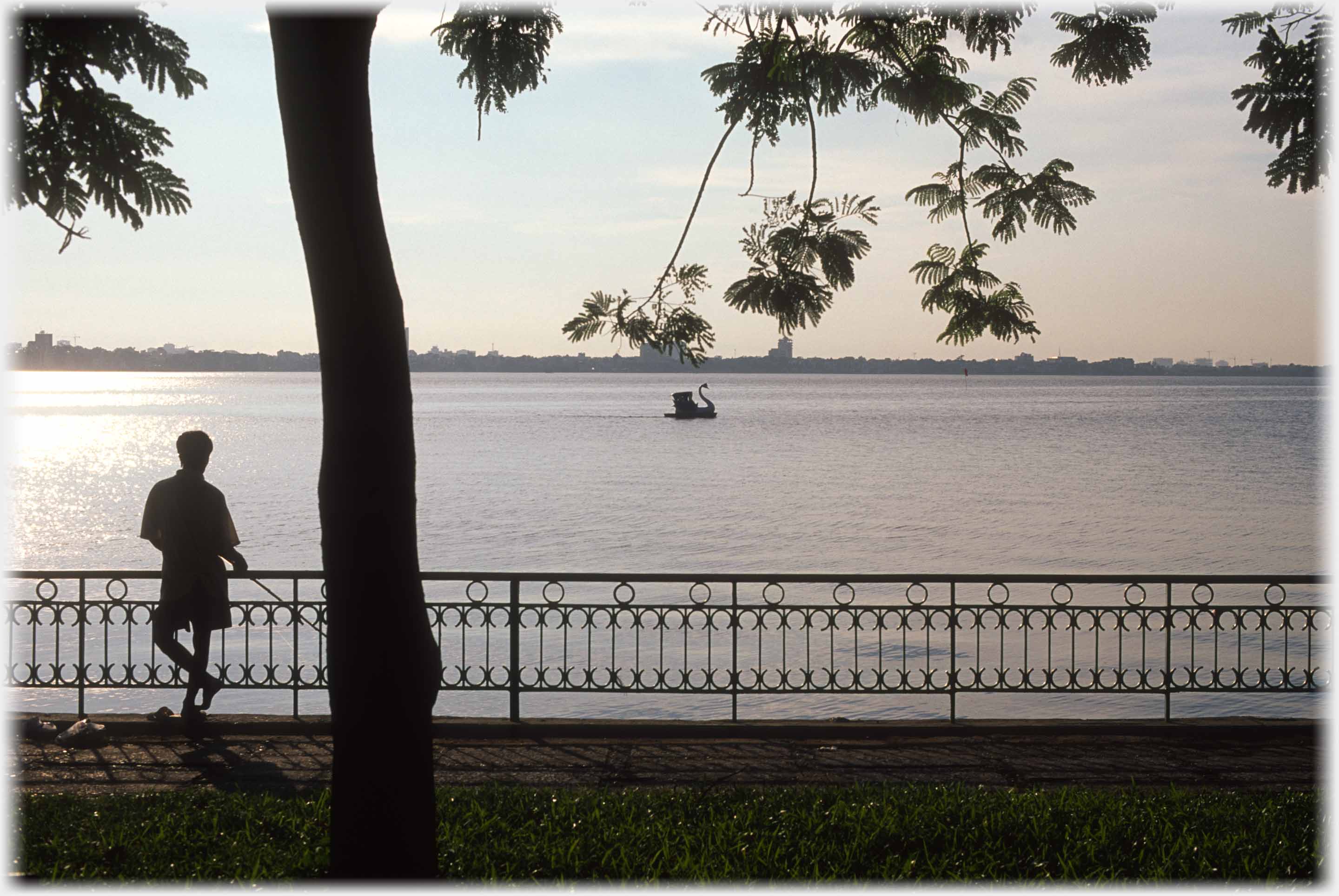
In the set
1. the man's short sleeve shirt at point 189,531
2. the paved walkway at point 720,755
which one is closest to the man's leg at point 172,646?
the man's short sleeve shirt at point 189,531

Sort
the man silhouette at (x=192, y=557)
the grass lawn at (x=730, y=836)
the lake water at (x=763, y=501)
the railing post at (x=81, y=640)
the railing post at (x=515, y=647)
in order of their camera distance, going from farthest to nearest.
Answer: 1. the lake water at (x=763, y=501)
2. the railing post at (x=515, y=647)
3. the railing post at (x=81, y=640)
4. the man silhouette at (x=192, y=557)
5. the grass lawn at (x=730, y=836)

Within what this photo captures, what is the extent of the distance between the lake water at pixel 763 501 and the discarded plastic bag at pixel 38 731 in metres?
2.40

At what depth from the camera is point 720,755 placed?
860 centimetres

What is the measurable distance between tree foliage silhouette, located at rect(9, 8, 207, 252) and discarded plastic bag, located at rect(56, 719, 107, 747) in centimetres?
361

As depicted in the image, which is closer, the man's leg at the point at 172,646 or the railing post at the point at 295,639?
the man's leg at the point at 172,646

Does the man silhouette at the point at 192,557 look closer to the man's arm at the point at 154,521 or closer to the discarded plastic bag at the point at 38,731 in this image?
the man's arm at the point at 154,521

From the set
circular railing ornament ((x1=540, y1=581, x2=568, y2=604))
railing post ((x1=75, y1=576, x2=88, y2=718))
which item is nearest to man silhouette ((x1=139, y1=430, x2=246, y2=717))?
railing post ((x1=75, y1=576, x2=88, y2=718))

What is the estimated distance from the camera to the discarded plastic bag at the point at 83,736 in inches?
341

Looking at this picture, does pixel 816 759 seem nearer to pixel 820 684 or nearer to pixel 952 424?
pixel 820 684

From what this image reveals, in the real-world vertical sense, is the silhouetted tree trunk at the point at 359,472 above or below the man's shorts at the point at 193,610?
above

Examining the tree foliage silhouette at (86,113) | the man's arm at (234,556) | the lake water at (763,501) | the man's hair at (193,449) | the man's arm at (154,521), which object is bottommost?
the lake water at (763,501)

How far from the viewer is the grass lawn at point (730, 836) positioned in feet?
19.0

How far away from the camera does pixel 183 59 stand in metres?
7.16

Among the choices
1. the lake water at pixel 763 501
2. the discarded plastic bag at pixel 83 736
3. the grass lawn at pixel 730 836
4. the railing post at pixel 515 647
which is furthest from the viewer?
the lake water at pixel 763 501
